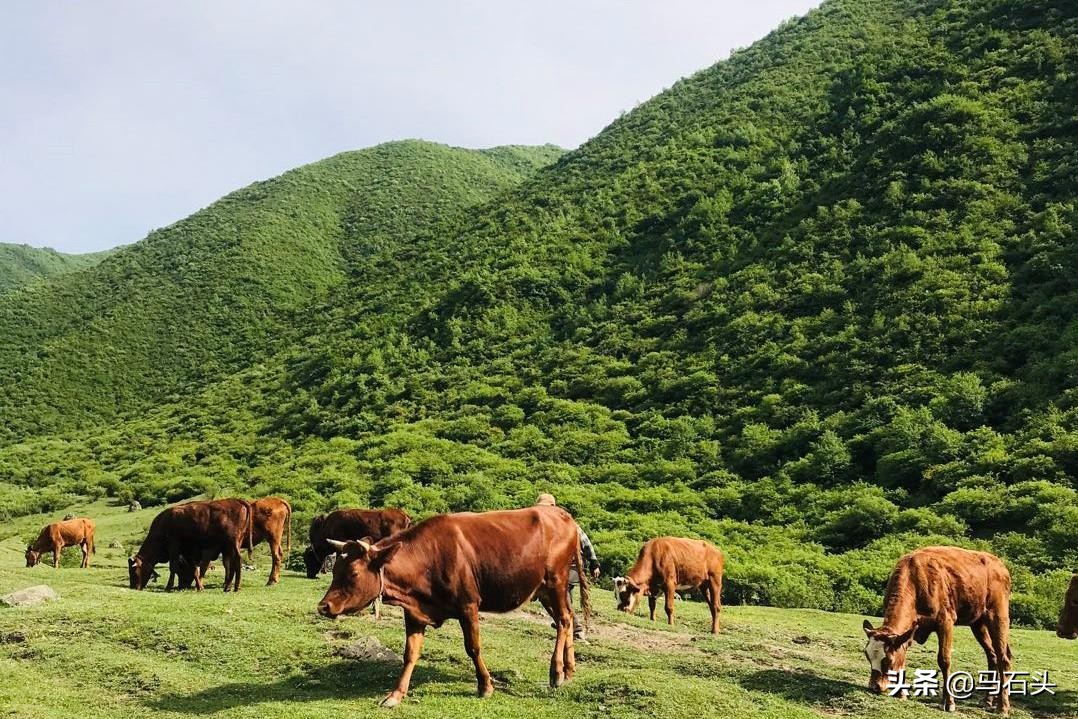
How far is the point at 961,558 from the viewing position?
35.3 ft

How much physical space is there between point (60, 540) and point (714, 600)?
17376 millimetres

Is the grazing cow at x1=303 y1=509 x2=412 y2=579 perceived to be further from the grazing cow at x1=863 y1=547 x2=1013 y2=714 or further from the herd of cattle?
the grazing cow at x1=863 y1=547 x2=1013 y2=714

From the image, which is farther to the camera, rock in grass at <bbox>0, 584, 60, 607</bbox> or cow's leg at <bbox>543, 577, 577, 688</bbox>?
rock in grass at <bbox>0, 584, 60, 607</bbox>

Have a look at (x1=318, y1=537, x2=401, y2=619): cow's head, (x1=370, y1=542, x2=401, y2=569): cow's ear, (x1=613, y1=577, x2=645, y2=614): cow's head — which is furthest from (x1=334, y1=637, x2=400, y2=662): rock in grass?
(x1=613, y1=577, x2=645, y2=614): cow's head

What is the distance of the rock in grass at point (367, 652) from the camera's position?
35.9 feet

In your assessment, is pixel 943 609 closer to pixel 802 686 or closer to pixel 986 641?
pixel 986 641

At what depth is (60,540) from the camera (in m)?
22.0

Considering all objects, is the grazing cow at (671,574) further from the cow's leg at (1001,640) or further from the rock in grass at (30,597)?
the rock in grass at (30,597)

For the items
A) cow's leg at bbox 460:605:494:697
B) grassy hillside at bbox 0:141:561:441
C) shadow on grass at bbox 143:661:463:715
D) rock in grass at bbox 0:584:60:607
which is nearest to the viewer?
shadow on grass at bbox 143:661:463:715

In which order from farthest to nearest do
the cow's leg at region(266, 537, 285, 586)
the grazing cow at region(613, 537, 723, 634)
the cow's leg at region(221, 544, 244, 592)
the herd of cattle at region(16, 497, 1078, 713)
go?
the cow's leg at region(266, 537, 285, 586)
the cow's leg at region(221, 544, 244, 592)
the grazing cow at region(613, 537, 723, 634)
the herd of cattle at region(16, 497, 1078, 713)

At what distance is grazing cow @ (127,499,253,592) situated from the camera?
1722 cm

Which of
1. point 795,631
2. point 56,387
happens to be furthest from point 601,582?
Answer: point 56,387

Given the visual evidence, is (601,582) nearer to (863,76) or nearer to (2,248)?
(863,76)

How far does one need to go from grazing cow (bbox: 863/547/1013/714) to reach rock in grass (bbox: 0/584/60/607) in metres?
13.2
